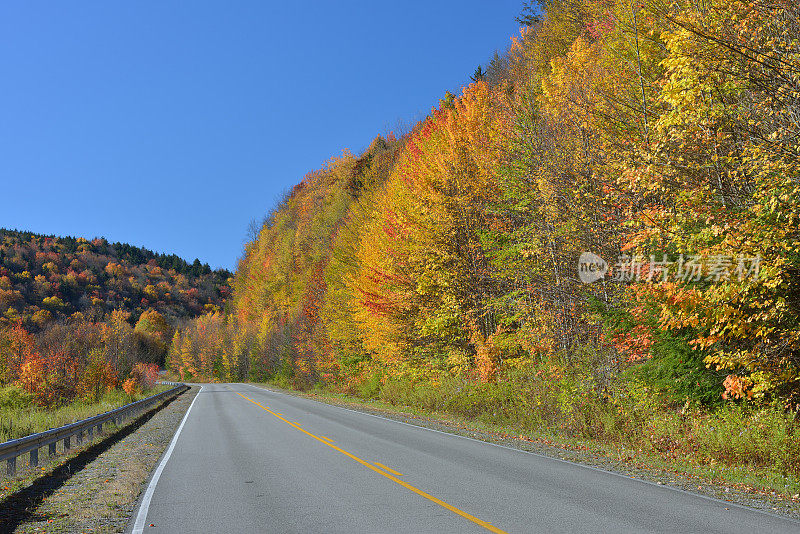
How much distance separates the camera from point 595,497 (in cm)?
746

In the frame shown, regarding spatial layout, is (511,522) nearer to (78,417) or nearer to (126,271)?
(78,417)

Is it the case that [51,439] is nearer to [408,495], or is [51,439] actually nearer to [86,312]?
[408,495]

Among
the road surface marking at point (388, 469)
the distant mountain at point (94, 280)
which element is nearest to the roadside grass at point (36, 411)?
the road surface marking at point (388, 469)

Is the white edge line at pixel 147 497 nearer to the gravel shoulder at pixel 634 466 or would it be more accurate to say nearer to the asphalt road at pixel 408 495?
the asphalt road at pixel 408 495

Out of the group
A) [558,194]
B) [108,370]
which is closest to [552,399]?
[558,194]

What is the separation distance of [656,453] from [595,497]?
4933 millimetres

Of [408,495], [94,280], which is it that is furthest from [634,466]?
[94,280]

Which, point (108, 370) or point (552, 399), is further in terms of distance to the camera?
point (108, 370)

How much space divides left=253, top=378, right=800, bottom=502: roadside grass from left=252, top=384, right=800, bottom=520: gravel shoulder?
6cm

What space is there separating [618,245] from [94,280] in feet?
469

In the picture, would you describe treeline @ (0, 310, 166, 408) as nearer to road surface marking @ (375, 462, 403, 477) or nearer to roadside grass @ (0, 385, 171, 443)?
roadside grass @ (0, 385, 171, 443)

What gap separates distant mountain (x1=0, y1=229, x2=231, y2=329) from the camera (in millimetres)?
110875

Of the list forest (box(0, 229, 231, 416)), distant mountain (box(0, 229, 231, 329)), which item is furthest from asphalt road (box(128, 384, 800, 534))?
distant mountain (box(0, 229, 231, 329))

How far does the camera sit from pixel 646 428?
481 inches
